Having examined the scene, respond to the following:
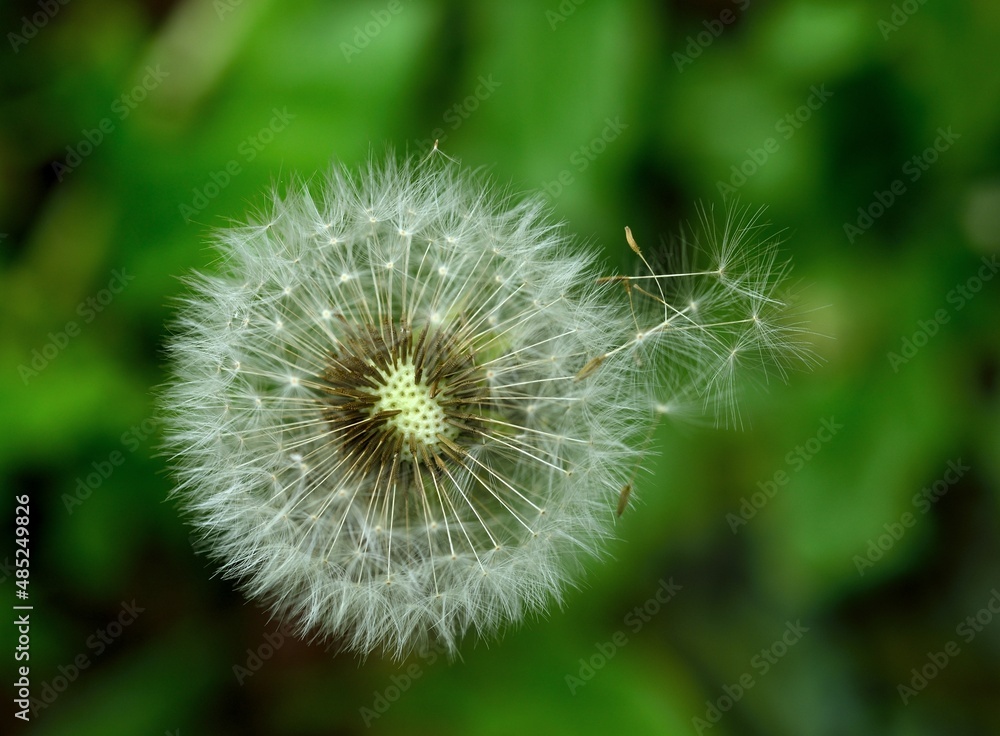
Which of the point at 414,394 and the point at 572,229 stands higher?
the point at 572,229

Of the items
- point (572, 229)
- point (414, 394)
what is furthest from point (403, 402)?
point (572, 229)

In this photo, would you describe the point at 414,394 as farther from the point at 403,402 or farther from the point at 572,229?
the point at 572,229

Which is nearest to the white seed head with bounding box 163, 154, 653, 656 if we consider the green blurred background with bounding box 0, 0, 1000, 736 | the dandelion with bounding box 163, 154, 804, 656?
the dandelion with bounding box 163, 154, 804, 656

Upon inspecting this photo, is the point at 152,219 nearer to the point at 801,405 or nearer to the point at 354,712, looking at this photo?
the point at 354,712

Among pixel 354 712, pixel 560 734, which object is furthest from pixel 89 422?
pixel 560 734

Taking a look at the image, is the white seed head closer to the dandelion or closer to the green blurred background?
the dandelion

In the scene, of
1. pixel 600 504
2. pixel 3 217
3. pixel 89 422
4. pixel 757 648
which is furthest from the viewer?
pixel 757 648

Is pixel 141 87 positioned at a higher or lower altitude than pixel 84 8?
lower

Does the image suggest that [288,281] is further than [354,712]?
No

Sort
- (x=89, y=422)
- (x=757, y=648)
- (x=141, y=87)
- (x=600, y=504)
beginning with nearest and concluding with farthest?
(x=600, y=504) < (x=89, y=422) < (x=141, y=87) < (x=757, y=648)
